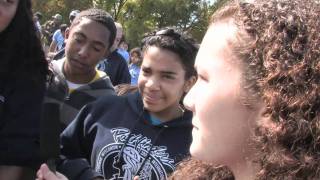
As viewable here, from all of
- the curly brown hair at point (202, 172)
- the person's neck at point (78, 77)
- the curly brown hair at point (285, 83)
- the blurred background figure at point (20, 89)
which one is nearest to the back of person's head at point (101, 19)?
the person's neck at point (78, 77)

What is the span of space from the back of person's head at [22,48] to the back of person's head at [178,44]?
0.66m

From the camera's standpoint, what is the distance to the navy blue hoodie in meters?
2.49

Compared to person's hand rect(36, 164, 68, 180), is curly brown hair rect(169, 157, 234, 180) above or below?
above

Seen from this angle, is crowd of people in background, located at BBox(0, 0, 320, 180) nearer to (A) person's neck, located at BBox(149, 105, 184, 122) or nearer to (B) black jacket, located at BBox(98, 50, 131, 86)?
(A) person's neck, located at BBox(149, 105, 184, 122)

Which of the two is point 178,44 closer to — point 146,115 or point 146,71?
point 146,71

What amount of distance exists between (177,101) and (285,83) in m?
1.57

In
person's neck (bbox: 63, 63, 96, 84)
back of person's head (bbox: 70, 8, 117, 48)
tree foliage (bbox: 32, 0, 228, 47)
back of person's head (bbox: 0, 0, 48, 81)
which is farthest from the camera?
tree foliage (bbox: 32, 0, 228, 47)

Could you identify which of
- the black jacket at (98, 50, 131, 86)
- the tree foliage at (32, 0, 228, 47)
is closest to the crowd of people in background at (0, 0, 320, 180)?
the black jacket at (98, 50, 131, 86)

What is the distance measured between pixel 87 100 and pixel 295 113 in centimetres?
224

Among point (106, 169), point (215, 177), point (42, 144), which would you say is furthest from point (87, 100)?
point (215, 177)

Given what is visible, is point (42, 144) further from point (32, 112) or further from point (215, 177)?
point (215, 177)

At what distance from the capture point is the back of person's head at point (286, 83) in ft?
3.78

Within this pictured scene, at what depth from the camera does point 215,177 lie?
158 cm

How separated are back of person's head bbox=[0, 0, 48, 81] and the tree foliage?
22951mm
